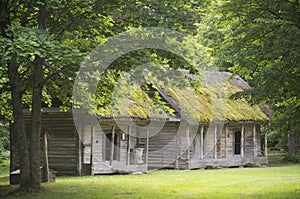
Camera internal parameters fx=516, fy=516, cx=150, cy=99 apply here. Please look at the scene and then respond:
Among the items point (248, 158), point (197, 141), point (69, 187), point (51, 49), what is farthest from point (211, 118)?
point (51, 49)

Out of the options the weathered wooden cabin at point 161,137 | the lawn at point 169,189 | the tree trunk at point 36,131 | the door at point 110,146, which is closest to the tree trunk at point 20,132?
the tree trunk at point 36,131

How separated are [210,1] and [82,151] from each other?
11.3 m

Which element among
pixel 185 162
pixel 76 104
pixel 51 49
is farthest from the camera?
pixel 185 162

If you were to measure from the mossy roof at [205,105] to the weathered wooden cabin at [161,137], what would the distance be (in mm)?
66

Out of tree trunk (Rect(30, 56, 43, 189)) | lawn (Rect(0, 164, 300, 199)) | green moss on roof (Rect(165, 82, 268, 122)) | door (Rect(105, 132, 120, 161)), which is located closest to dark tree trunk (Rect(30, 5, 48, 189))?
tree trunk (Rect(30, 56, 43, 189))

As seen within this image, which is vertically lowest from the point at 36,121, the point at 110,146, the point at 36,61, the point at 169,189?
the point at 169,189

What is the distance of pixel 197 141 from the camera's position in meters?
31.2

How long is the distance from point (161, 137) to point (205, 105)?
11.5 feet

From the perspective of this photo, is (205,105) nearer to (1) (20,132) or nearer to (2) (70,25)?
(2) (70,25)

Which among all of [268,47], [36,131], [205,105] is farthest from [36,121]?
[205,105]

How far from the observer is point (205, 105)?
3152cm

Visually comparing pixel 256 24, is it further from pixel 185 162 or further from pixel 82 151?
pixel 185 162

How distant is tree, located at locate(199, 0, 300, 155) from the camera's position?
1432cm

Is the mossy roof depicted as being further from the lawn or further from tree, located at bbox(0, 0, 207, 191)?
tree, located at bbox(0, 0, 207, 191)
